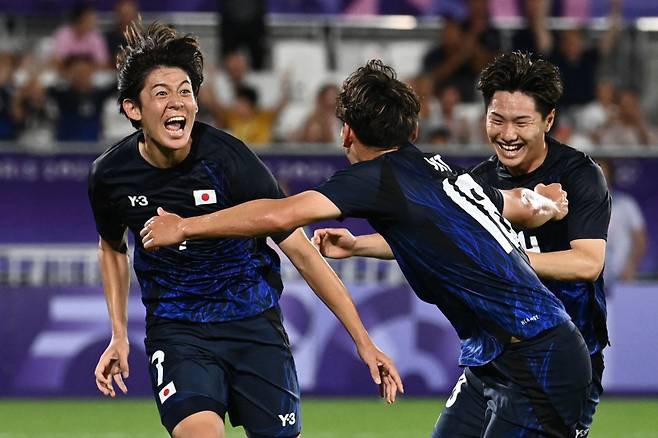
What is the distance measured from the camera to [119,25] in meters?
14.4

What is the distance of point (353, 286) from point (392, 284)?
0.34 meters

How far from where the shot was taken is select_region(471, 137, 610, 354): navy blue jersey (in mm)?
5762

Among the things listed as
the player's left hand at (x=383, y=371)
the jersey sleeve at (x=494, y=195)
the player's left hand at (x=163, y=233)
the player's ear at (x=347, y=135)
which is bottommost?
the player's left hand at (x=383, y=371)

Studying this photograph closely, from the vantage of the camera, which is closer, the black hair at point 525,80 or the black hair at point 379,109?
the black hair at point 379,109

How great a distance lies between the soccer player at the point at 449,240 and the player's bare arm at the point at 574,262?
365 mm

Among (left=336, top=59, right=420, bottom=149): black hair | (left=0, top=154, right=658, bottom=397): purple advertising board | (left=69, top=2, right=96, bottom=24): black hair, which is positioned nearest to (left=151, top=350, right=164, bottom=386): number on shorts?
(left=336, top=59, right=420, bottom=149): black hair

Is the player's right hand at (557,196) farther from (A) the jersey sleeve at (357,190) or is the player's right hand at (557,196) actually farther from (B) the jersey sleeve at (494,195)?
(A) the jersey sleeve at (357,190)

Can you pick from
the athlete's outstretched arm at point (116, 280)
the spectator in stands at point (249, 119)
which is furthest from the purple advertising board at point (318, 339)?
the athlete's outstretched arm at point (116, 280)

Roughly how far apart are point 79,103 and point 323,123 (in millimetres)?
2550

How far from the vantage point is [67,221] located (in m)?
13.8

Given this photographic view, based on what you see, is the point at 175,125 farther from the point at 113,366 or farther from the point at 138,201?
the point at 113,366

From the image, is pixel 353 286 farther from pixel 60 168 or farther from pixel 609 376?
pixel 60 168

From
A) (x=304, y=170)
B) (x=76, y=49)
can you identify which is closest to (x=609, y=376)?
(x=304, y=170)

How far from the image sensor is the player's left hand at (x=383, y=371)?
17.7 feet
